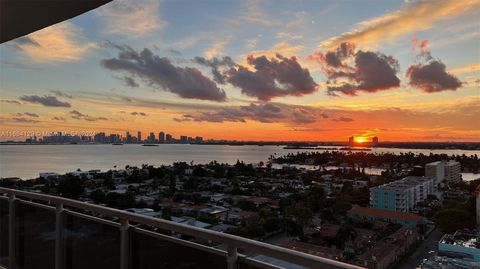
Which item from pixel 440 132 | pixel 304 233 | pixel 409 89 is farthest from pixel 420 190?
pixel 304 233

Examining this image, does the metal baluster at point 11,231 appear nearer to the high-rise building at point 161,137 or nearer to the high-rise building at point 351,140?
the high-rise building at point 351,140

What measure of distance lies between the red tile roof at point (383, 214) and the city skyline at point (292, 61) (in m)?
2.74

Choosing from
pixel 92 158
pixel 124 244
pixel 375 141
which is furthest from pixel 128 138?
pixel 124 244

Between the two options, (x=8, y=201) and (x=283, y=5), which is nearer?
(x=8, y=201)

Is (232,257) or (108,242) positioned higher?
(232,257)

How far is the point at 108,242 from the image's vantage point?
1686mm

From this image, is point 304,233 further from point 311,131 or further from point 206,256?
point 311,131

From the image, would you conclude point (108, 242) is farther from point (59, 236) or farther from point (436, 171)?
point (436, 171)

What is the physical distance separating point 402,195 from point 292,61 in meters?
5.61

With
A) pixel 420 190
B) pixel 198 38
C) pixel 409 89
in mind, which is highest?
pixel 198 38

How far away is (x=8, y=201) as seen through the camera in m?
2.56

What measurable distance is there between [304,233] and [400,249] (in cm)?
313

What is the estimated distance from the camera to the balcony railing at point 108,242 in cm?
104

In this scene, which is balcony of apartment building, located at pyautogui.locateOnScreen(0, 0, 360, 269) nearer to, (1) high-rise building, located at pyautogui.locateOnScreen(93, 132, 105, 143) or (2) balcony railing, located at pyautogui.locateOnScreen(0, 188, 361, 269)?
(2) balcony railing, located at pyautogui.locateOnScreen(0, 188, 361, 269)
